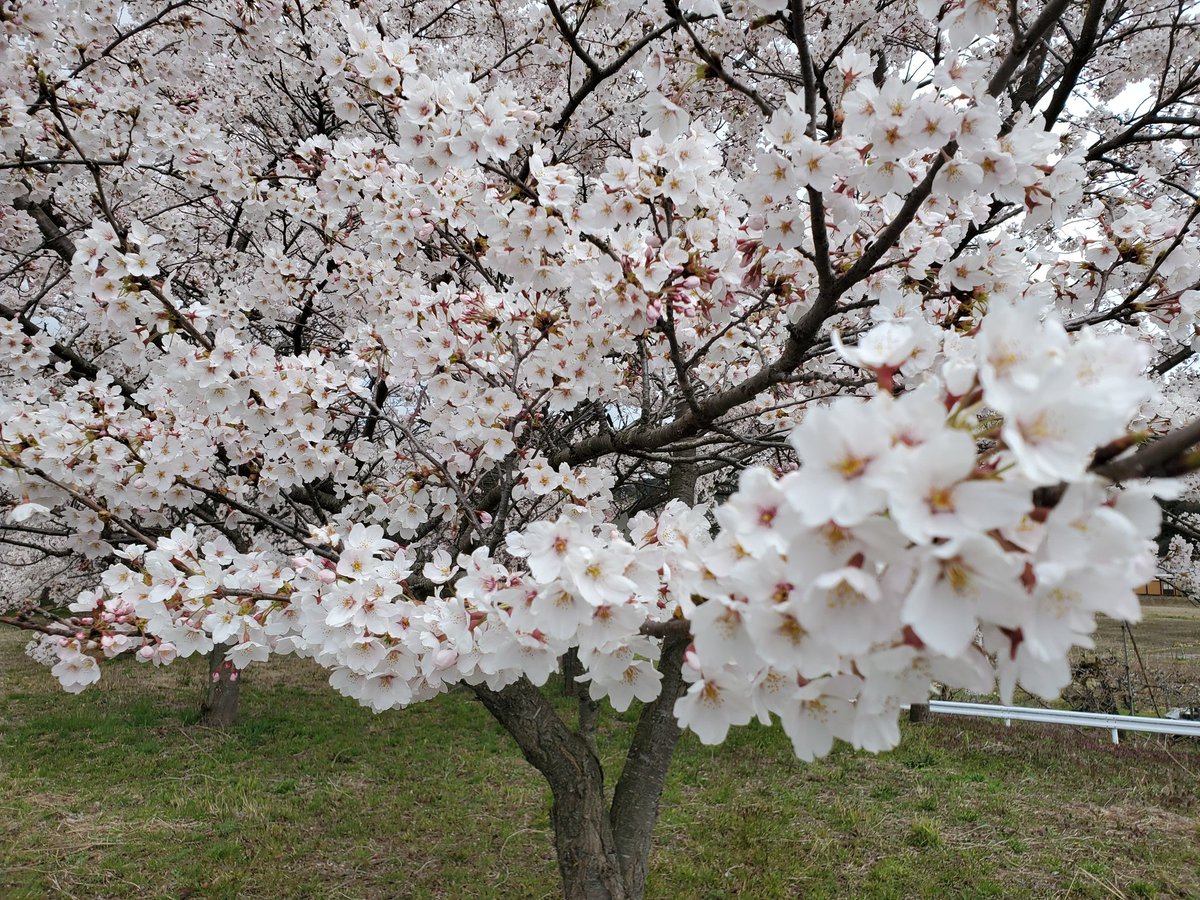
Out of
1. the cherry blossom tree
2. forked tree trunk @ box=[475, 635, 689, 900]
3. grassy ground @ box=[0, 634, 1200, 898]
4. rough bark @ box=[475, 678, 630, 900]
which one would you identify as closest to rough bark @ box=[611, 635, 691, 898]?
the cherry blossom tree

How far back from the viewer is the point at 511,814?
18.7 ft

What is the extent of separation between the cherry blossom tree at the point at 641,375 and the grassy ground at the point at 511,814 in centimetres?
180

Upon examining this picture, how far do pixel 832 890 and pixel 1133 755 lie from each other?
475 cm

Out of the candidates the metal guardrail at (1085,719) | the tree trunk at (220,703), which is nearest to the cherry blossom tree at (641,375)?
the tree trunk at (220,703)

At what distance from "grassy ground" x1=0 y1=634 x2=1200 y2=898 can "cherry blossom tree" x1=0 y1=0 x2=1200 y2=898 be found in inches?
70.7

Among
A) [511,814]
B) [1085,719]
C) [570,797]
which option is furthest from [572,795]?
[1085,719]

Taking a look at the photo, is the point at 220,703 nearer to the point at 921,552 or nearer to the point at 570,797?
the point at 570,797

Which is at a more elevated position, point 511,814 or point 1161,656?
point 1161,656

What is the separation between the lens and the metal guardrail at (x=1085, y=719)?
6.50 meters

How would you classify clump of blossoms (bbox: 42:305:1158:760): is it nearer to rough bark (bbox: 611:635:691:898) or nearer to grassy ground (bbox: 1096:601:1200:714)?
rough bark (bbox: 611:635:691:898)

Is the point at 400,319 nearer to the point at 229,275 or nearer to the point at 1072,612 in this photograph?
the point at 1072,612

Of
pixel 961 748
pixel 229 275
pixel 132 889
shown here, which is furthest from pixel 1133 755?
pixel 229 275

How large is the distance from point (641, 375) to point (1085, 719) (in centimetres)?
730

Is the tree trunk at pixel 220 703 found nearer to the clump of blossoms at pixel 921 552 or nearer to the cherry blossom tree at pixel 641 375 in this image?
the cherry blossom tree at pixel 641 375
